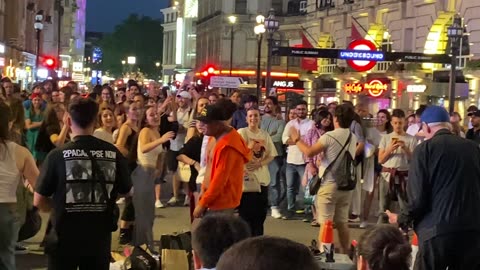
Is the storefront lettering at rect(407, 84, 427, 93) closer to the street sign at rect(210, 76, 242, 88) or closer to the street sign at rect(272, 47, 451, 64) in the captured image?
the street sign at rect(272, 47, 451, 64)

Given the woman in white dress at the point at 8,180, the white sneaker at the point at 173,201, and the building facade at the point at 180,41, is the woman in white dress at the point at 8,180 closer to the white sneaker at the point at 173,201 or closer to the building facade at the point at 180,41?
the white sneaker at the point at 173,201

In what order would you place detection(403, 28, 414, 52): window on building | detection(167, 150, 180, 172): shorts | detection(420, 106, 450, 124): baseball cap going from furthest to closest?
1. detection(403, 28, 414, 52): window on building
2. detection(167, 150, 180, 172): shorts
3. detection(420, 106, 450, 124): baseball cap

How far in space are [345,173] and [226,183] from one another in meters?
2.52

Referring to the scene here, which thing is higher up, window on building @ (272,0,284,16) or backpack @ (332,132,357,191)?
window on building @ (272,0,284,16)

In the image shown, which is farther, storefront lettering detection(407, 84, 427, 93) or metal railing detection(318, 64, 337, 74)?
metal railing detection(318, 64, 337, 74)

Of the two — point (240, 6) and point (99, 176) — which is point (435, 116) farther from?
point (240, 6)

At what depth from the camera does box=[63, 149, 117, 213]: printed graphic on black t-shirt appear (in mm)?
6109

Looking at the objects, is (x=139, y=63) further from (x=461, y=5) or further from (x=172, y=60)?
(x=461, y=5)

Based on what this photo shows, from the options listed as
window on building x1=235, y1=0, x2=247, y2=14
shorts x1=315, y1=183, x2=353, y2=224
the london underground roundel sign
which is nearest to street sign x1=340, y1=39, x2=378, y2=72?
the london underground roundel sign

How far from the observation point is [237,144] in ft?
26.9

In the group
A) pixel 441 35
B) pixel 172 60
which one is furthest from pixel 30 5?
pixel 172 60

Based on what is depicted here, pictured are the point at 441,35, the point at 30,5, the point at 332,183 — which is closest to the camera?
the point at 332,183

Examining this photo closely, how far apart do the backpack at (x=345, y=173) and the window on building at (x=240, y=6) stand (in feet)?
239

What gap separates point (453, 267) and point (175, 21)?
14917cm
